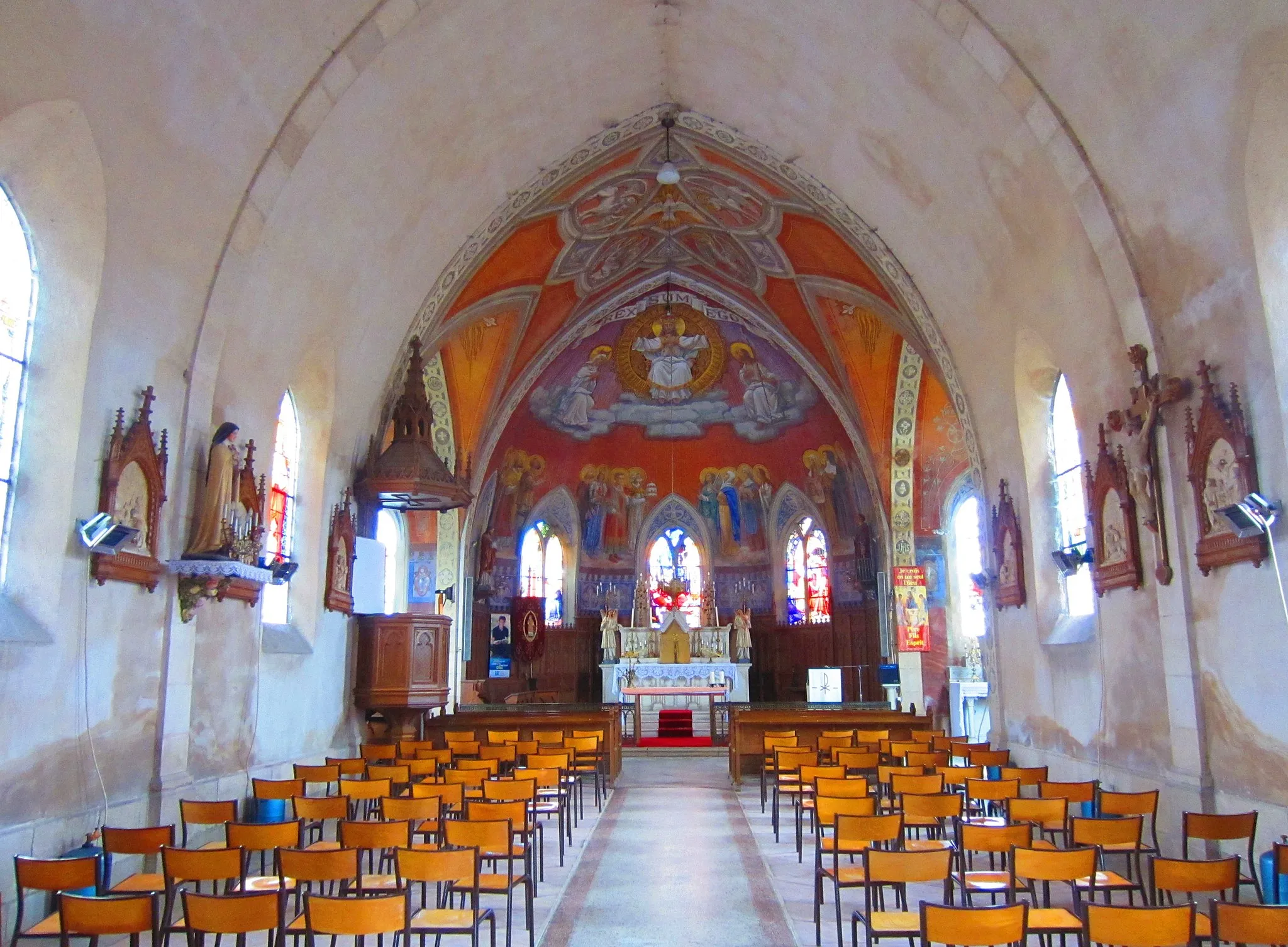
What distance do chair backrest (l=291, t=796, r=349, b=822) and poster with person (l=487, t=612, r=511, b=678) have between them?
18545mm

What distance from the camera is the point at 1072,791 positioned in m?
8.95

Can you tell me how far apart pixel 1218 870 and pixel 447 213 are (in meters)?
13.4

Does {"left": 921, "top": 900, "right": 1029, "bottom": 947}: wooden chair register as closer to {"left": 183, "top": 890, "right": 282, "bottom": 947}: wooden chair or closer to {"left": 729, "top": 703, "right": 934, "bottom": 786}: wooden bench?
{"left": 183, "top": 890, "right": 282, "bottom": 947}: wooden chair

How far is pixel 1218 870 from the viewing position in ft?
18.3

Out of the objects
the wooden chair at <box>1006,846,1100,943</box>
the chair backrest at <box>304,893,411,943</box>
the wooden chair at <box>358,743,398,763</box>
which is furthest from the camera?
the wooden chair at <box>358,743,398,763</box>

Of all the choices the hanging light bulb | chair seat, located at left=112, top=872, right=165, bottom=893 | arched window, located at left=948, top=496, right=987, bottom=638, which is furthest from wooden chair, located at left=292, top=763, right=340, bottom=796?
arched window, located at left=948, top=496, right=987, bottom=638

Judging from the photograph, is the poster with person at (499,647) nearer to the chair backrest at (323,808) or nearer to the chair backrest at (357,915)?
the chair backrest at (323,808)

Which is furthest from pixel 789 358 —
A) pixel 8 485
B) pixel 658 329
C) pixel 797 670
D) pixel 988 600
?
pixel 8 485

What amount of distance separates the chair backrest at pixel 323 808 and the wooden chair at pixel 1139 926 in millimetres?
5505

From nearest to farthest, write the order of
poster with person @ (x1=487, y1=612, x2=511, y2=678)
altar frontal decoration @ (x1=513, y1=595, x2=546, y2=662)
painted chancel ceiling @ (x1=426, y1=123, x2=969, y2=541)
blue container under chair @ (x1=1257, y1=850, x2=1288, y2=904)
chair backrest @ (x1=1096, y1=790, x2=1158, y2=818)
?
blue container under chair @ (x1=1257, y1=850, x2=1288, y2=904) → chair backrest @ (x1=1096, y1=790, x2=1158, y2=818) → painted chancel ceiling @ (x1=426, y1=123, x2=969, y2=541) → poster with person @ (x1=487, y1=612, x2=511, y2=678) → altar frontal decoration @ (x1=513, y1=595, x2=546, y2=662)

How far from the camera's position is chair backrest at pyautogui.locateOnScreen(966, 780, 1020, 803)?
868 centimetres

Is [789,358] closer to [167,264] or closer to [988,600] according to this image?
[988,600]

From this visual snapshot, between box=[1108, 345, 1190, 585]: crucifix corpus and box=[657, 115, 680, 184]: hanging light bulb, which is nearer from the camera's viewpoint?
box=[1108, 345, 1190, 585]: crucifix corpus

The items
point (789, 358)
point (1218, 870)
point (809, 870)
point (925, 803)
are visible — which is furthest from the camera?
point (789, 358)
